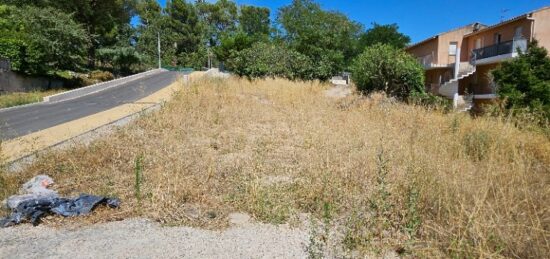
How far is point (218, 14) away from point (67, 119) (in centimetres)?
6216

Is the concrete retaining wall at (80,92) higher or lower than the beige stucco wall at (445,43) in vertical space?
lower

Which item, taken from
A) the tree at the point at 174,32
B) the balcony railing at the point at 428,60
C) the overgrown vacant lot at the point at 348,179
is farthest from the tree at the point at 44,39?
the tree at the point at 174,32

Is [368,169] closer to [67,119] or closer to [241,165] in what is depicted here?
[241,165]

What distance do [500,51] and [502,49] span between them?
0.87 ft

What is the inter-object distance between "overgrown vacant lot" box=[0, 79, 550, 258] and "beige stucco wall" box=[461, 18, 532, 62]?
2127cm

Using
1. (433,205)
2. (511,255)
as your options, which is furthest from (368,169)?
(511,255)

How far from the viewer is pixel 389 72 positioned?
43.5 ft

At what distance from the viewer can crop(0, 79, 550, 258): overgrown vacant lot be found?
9.90 ft

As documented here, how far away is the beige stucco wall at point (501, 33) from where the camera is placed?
23453 millimetres

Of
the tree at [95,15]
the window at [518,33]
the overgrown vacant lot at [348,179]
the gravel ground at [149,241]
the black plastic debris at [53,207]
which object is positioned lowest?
the gravel ground at [149,241]

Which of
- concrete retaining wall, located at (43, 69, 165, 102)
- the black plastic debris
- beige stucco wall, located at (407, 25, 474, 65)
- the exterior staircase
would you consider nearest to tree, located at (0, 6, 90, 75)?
concrete retaining wall, located at (43, 69, 165, 102)

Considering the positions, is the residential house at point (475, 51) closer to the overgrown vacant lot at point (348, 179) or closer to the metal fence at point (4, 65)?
the overgrown vacant lot at point (348, 179)

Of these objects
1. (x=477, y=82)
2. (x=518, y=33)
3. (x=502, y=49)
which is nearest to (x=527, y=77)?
(x=502, y=49)

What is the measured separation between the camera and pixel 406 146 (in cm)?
555
